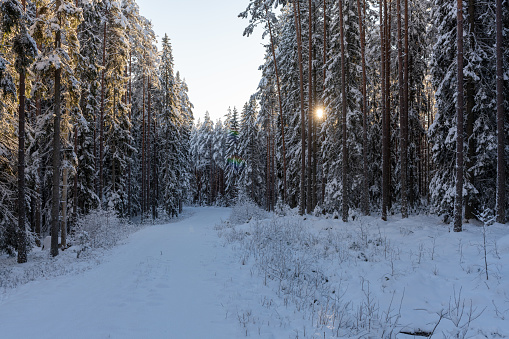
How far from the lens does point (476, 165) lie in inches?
449

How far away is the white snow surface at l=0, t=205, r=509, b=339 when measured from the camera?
4617 mm

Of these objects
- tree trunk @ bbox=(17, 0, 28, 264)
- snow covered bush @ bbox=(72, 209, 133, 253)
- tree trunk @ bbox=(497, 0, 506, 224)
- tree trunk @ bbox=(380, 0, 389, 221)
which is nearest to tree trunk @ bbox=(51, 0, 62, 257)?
tree trunk @ bbox=(17, 0, 28, 264)

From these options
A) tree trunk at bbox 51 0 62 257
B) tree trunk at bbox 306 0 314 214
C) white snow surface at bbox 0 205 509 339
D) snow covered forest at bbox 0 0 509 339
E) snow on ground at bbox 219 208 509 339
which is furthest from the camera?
tree trunk at bbox 306 0 314 214

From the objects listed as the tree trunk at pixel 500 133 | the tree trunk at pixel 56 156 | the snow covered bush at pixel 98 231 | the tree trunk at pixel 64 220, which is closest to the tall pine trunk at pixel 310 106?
the tree trunk at pixel 500 133

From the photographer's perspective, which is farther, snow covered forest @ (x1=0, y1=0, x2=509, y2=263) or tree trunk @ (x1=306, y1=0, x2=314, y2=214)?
tree trunk @ (x1=306, y1=0, x2=314, y2=214)

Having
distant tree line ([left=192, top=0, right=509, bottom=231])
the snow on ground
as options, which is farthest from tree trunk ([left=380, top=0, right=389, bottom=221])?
the snow on ground

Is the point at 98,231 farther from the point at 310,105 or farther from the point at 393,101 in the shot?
the point at 393,101

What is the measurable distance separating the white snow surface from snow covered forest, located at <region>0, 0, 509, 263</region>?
3758 mm

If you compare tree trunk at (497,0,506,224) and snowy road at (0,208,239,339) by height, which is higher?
tree trunk at (497,0,506,224)

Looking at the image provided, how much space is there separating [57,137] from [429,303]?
47.6ft

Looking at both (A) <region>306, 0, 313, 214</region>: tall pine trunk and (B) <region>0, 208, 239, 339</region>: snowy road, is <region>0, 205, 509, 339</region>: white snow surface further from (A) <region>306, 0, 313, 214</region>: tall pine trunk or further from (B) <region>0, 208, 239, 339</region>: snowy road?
(A) <region>306, 0, 313, 214</region>: tall pine trunk

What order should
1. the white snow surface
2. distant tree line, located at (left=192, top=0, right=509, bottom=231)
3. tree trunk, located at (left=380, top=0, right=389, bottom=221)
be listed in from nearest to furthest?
1. the white snow surface
2. distant tree line, located at (left=192, top=0, right=509, bottom=231)
3. tree trunk, located at (left=380, top=0, right=389, bottom=221)

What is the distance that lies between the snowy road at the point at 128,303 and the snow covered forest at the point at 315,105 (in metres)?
6.81

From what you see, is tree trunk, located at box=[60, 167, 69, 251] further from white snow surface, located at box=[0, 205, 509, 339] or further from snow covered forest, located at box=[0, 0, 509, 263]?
white snow surface, located at box=[0, 205, 509, 339]
